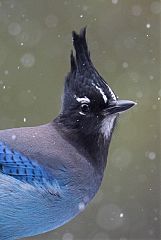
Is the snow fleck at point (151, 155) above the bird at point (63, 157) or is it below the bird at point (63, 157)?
below

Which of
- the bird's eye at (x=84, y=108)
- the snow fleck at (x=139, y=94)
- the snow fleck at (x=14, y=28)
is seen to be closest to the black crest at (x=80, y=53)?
the bird's eye at (x=84, y=108)

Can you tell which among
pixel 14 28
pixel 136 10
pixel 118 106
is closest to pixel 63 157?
pixel 118 106

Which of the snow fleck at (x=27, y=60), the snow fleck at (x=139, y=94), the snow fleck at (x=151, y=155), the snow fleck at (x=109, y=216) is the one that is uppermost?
the snow fleck at (x=27, y=60)

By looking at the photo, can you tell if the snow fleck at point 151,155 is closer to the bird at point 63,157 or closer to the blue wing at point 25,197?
the bird at point 63,157

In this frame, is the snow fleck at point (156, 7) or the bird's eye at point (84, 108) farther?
the snow fleck at point (156, 7)

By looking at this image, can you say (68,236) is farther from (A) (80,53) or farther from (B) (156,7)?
(A) (80,53)

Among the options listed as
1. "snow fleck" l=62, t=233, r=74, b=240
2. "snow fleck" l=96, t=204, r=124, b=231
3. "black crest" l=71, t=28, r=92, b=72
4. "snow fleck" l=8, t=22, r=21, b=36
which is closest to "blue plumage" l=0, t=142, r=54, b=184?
"black crest" l=71, t=28, r=92, b=72

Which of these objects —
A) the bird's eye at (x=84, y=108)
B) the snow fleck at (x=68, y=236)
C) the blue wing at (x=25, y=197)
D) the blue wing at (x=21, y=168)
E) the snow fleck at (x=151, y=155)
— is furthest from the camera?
the snow fleck at (x=151, y=155)
